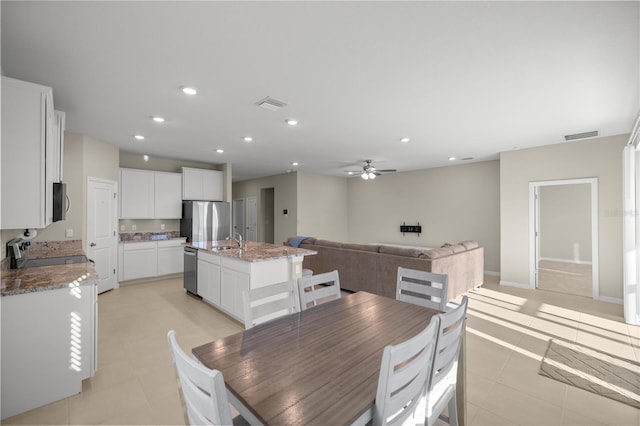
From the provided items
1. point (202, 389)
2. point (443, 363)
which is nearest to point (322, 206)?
point (443, 363)

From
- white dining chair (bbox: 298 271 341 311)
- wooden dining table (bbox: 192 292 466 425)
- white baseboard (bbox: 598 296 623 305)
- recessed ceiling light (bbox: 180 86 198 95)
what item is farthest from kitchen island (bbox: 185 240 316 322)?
white baseboard (bbox: 598 296 623 305)

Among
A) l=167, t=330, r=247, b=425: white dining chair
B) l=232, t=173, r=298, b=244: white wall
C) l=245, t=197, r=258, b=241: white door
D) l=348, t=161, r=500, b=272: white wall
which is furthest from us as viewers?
l=245, t=197, r=258, b=241: white door

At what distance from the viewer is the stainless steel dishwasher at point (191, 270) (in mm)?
4617

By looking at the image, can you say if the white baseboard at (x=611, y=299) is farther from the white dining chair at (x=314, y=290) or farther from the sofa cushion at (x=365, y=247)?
the white dining chair at (x=314, y=290)

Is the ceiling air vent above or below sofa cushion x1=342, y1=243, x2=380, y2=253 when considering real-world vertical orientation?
above

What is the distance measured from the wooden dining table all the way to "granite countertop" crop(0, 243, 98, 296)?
1.63m

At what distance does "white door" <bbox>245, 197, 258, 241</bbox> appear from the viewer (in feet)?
32.6

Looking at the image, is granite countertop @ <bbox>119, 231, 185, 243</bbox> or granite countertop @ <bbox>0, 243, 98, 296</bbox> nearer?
granite countertop @ <bbox>0, 243, 98, 296</bbox>

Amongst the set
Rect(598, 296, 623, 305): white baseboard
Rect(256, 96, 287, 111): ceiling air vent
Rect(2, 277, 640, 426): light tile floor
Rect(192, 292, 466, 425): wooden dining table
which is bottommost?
Rect(2, 277, 640, 426): light tile floor

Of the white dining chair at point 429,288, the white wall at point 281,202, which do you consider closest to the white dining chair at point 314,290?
the white dining chair at point 429,288

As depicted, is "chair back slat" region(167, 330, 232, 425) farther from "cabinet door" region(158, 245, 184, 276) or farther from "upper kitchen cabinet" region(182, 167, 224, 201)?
"upper kitchen cabinet" region(182, 167, 224, 201)

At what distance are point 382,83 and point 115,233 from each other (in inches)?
209

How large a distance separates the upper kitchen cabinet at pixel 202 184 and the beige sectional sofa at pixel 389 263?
9.53 ft

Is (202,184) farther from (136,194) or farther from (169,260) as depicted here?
(169,260)
